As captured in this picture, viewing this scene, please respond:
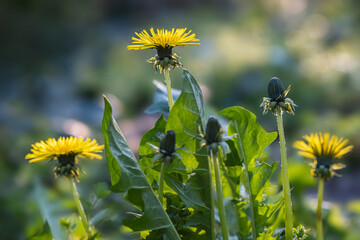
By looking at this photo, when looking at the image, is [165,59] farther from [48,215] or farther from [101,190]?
[48,215]

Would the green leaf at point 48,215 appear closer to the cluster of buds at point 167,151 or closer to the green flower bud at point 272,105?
the cluster of buds at point 167,151

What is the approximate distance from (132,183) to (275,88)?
32cm

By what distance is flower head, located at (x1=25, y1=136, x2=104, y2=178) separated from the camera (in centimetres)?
80

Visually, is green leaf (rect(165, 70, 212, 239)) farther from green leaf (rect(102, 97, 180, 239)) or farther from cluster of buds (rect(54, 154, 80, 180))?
cluster of buds (rect(54, 154, 80, 180))

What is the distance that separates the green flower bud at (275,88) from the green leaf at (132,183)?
0.29 m

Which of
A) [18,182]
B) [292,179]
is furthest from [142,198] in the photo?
[18,182]

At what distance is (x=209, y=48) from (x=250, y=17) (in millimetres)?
3026

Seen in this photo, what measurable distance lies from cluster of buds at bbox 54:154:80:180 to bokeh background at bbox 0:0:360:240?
4.38 ft

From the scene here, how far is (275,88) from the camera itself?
0.77 m

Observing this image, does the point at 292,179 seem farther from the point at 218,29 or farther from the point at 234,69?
the point at 218,29

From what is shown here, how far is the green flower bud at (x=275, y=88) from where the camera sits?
2.52 ft

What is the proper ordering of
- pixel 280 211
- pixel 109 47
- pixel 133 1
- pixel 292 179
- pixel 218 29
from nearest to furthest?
pixel 280 211
pixel 292 179
pixel 109 47
pixel 218 29
pixel 133 1

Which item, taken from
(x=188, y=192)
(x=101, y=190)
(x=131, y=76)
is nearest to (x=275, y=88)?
(x=188, y=192)

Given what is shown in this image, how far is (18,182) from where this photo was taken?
8.79ft
